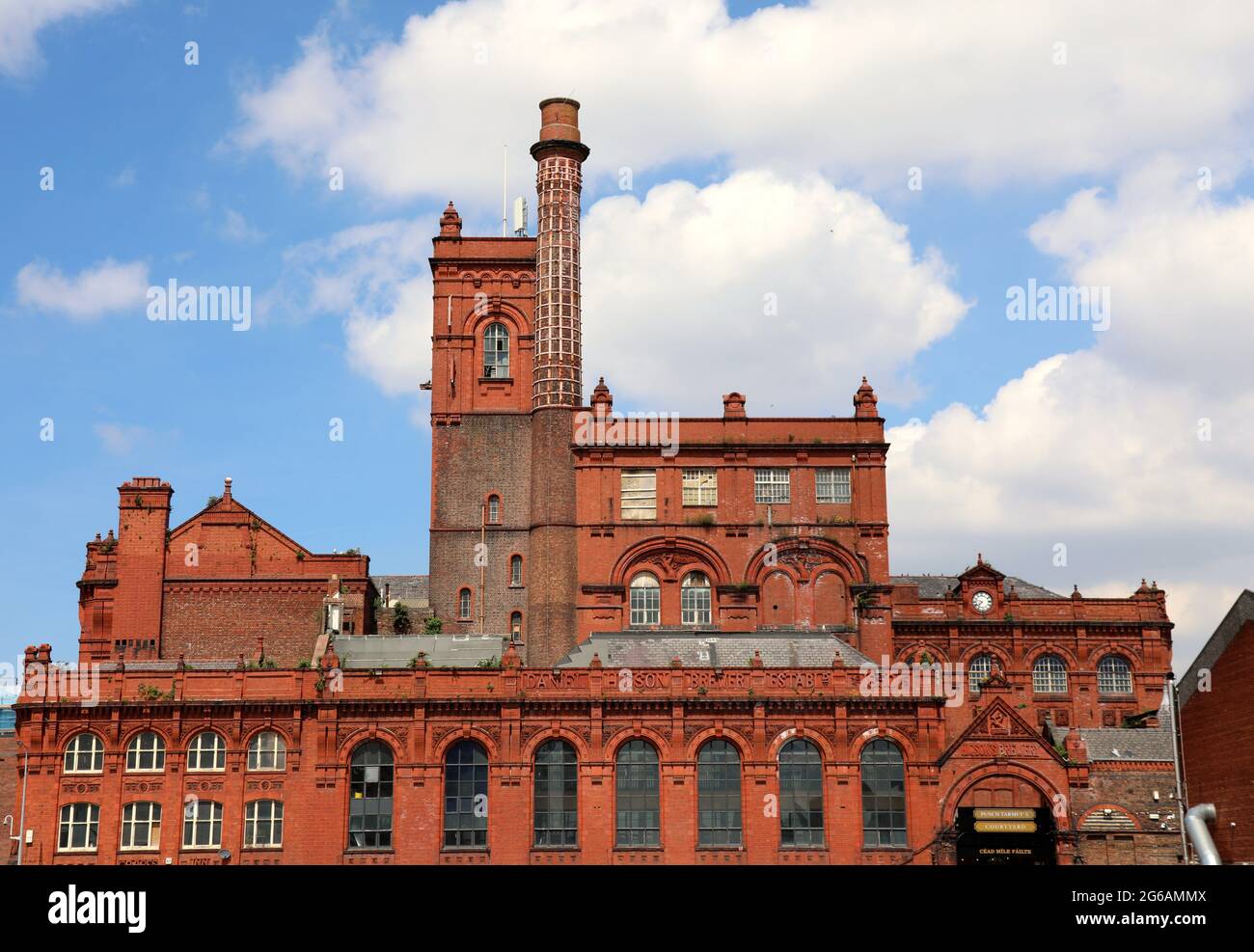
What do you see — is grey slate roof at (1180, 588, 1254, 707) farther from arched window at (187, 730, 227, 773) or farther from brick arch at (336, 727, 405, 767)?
arched window at (187, 730, 227, 773)

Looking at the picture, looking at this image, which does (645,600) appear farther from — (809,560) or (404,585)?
(404,585)

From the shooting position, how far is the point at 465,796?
54312 millimetres

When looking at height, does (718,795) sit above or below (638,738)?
below

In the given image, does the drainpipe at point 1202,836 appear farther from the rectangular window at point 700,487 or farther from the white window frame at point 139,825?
the rectangular window at point 700,487

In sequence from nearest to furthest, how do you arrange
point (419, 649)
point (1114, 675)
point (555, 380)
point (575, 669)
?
point (575, 669)
point (419, 649)
point (555, 380)
point (1114, 675)

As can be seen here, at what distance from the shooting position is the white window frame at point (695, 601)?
6469cm

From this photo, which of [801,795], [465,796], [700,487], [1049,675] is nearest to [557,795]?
[465,796]

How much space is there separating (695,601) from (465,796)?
15967 millimetres

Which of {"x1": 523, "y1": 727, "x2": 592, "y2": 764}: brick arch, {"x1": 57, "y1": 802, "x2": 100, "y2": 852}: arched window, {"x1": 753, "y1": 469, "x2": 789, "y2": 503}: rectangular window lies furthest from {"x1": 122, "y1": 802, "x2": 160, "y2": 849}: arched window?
{"x1": 753, "y1": 469, "x2": 789, "y2": 503}: rectangular window

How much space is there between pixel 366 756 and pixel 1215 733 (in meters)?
32.2
